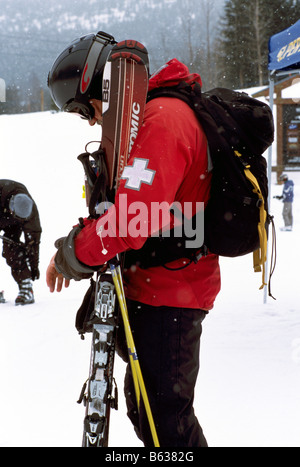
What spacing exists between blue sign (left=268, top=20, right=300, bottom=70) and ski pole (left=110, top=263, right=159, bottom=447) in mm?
3702

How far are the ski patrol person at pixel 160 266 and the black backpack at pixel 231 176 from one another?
0.16 ft

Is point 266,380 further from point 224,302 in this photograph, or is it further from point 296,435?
point 224,302

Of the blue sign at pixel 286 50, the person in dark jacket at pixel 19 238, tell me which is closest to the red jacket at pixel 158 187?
the blue sign at pixel 286 50

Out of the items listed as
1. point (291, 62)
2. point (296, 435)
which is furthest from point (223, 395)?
point (291, 62)

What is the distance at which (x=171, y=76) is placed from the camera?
5.41ft

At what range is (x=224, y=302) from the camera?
5383 mm

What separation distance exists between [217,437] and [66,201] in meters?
14.1

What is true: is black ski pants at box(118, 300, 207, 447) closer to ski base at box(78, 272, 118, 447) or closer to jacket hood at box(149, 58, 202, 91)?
ski base at box(78, 272, 118, 447)

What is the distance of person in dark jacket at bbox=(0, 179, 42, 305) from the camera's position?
5.49 m

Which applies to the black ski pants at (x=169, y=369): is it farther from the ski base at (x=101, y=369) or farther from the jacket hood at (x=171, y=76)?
the jacket hood at (x=171, y=76)

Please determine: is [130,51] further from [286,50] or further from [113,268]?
[286,50]

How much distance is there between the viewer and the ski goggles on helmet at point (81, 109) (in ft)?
6.01

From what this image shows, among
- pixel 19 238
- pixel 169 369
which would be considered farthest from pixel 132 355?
pixel 19 238

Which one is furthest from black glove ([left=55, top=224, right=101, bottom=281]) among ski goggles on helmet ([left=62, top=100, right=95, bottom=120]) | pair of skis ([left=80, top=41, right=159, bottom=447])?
ski goggles on helmet ([left=62, top=100, right=95, bottom=120])
